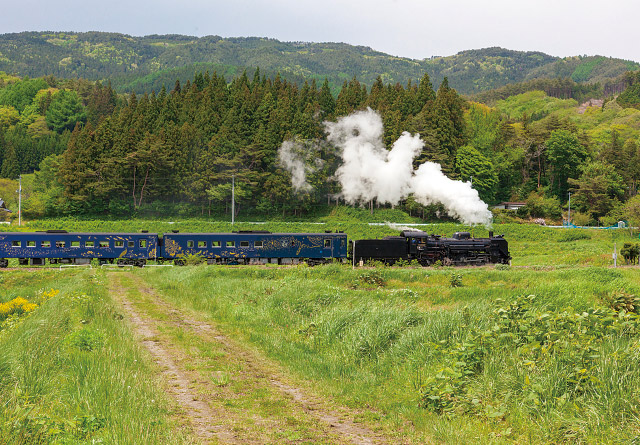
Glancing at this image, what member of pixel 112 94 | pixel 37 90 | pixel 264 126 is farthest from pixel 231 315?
pixel 37 90

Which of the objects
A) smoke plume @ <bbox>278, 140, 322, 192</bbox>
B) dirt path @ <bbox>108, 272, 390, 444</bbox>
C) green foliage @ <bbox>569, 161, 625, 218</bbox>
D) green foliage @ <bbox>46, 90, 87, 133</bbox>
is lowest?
dirt path @ <bbox>108, 272, 390, 444</bbox>

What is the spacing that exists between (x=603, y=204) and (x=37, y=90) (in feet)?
567

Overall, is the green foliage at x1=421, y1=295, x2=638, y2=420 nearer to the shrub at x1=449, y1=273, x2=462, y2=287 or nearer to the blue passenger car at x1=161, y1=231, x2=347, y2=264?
the shrub at x1=449, y1=273, x2=462, y2=287

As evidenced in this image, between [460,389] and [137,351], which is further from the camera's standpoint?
Answer: [137,351]

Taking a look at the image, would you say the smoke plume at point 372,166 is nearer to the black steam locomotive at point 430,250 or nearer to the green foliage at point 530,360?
the black steam locomotive at point 430,250

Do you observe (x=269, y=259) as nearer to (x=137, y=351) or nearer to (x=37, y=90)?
(x=137, y=351)

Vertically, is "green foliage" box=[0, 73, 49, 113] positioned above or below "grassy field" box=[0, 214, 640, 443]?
above

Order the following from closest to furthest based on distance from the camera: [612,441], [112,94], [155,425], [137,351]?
[612,441] → [155,425] → [137,351] → [112,94]

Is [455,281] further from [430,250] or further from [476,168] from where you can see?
[476,168]

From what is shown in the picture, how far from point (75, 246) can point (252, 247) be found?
50.6 feet

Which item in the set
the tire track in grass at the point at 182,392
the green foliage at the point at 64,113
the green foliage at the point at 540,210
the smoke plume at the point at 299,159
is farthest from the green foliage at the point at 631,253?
the green foliage at the point at 64,113

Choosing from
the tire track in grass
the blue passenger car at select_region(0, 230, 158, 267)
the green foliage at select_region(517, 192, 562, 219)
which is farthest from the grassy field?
the green foliage at select_region(517, 192, 562, 219)

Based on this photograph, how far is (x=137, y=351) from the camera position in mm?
14078

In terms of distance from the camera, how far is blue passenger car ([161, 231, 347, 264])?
1854 inches
